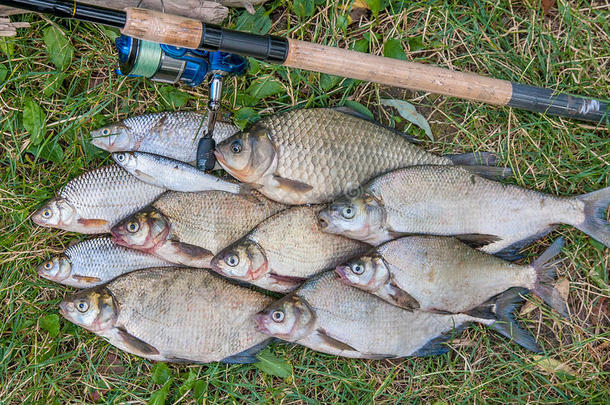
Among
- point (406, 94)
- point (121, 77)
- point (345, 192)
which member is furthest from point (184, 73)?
point (406, 94)

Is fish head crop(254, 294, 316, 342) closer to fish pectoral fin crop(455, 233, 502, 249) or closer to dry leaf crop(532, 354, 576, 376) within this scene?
fish pectoral fin crop(455, 233, 502, 249)

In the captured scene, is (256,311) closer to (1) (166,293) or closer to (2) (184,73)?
(1) (166,293)

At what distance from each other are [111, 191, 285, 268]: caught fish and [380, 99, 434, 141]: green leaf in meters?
A: 1.04

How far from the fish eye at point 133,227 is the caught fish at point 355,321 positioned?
→ 856 millimetres

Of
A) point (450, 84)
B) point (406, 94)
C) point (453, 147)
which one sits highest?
point (450, 84)

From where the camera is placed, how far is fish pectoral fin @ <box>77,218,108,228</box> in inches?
121

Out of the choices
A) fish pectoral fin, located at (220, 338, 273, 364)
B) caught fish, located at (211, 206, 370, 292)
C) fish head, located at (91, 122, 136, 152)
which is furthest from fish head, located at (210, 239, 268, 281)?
fish head, located at (91, 122, 136, 152)

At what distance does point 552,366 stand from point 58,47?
3.72 meters

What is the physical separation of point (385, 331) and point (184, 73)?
6.21 feet

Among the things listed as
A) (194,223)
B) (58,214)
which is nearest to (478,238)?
(194,223)

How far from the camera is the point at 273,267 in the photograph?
299 centimetres

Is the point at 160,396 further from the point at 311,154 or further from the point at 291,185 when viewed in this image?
the point at 311,154

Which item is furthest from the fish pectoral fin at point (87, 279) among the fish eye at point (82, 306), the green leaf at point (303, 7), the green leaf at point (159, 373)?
the green leaf at point (303, 7)

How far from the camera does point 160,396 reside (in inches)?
123
